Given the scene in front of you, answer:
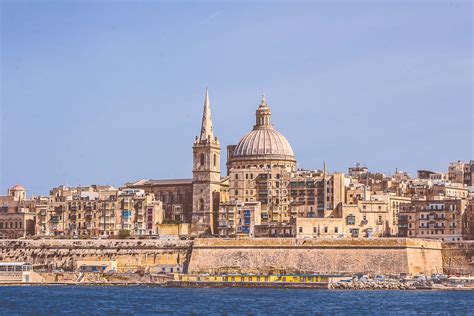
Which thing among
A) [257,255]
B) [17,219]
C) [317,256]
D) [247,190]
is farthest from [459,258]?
[17,219]

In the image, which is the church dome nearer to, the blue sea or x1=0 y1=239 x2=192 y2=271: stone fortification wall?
x1=0 y1=239 x2=192 y2=271: stone fortification wall

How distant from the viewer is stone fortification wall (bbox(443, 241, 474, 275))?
3775 inches

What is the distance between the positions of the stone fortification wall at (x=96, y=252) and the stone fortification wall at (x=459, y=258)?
2052 cm

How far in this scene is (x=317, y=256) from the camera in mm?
95938

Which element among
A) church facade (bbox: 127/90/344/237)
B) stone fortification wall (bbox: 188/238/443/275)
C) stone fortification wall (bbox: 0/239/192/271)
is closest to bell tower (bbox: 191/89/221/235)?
church facade (bbox: 127/90/344/237)

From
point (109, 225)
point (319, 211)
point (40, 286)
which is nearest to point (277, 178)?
point (319, 211)

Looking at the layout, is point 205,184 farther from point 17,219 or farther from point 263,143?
point 17,219

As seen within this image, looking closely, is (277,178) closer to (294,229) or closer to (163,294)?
(294,229)

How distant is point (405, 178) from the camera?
12325 centimetres

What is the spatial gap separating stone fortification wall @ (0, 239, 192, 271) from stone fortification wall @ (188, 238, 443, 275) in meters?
2.59

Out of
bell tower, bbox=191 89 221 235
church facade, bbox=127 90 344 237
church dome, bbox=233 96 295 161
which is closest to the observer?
church facade, bbox=127 90 344 237

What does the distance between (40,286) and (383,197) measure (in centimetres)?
3002

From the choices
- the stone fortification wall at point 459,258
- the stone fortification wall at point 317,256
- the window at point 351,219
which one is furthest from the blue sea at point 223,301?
the window at point 351,219

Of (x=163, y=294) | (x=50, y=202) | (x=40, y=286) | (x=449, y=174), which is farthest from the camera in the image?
(x=449, y=174)
